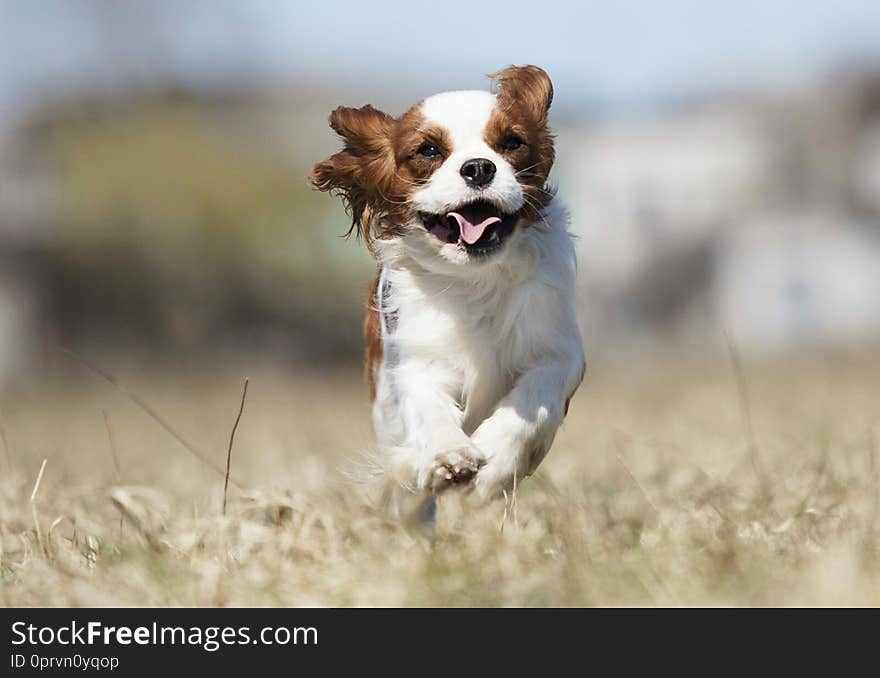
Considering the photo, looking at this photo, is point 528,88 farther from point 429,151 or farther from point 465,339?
point 465,339

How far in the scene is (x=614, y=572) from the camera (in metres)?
2.59

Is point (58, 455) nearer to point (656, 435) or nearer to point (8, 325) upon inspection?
point (656, 435)

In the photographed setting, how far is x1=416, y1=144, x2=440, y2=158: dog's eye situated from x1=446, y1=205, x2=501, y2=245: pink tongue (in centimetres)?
20

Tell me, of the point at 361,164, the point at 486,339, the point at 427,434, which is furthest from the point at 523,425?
the point at 361,164

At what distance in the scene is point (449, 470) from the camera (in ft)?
10.7

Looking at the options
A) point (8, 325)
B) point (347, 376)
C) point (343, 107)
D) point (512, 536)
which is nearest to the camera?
point (512, 536)

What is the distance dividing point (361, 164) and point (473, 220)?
0.57 meters

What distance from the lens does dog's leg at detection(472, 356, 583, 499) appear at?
343 centimetres

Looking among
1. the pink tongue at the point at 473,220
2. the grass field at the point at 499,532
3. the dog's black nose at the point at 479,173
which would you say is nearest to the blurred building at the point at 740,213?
the grass field at the point at 499,532

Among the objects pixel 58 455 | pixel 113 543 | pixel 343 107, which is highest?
pixel 343 107

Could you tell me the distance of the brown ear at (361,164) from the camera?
3.83 m

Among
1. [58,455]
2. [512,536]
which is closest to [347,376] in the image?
[58,455]

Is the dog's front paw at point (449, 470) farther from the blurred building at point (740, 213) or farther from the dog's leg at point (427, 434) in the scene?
the blurred building at point (740, 213)
